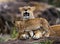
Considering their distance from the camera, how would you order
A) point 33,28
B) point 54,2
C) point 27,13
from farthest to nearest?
point 54,2 → point 27,13 → point 33,28

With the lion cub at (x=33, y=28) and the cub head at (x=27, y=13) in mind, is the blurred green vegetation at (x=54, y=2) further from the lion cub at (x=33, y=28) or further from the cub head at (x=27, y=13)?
the lion cub at (x=33, y=28)

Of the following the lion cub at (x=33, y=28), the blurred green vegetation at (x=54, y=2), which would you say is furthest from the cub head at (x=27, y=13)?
the blurred green vegetation at (x=54, y=2)

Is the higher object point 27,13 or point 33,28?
point 27,13

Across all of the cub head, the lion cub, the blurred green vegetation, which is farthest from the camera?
the blurred green vegetation

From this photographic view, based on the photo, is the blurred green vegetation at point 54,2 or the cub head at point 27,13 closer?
the cub head at point 27,13

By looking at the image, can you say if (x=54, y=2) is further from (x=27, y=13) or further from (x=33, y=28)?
(x=33, y=28)

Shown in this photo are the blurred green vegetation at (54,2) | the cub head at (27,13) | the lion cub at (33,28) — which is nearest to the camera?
the lion cub at (33,28)

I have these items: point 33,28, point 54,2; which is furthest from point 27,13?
Answer: point 54,2

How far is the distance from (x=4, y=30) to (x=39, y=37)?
19.2 feet

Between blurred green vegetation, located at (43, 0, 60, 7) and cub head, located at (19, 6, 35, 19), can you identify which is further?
blurred green vegetation, located at (43, 0, 60, 7)

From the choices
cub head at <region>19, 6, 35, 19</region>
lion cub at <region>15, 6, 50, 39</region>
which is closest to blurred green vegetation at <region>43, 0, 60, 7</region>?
cub head at <region>19, 6, 35, 19</region>

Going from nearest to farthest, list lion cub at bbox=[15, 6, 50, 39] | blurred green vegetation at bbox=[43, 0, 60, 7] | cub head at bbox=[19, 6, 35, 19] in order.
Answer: lion cub at bbox=[15, 6, 50, 39] < cub head at bbox=[19, 6, 35, 19] < blurred green vegetation at bbox=[43, 0, 60, 7]

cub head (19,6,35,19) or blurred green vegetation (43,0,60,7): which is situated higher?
cub head (19,6,35,19)

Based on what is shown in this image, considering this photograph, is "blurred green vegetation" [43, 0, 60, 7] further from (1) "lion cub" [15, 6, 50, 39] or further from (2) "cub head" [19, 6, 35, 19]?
(1) "lion cub" [15, 6, 50, 39]
